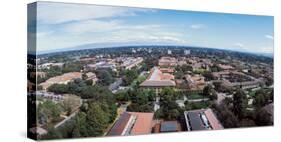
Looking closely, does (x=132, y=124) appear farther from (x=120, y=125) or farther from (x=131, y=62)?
(x=131, y=62)

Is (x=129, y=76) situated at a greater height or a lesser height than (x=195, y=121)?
greater

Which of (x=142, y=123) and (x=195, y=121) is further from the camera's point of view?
(x=195, y=121)

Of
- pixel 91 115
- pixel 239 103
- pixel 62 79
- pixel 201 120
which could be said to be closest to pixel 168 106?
pixel 201 120

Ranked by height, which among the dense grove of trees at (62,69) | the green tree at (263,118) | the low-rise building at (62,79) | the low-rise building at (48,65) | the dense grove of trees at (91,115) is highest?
the low-rise building at (48,65)

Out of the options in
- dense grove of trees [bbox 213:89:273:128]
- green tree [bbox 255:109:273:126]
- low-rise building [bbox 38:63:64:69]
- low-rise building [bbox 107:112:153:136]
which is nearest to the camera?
low-rise building [bbox 38:63:64:69]

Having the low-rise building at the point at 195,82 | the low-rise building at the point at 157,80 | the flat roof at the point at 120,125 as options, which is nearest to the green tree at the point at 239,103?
the low-rise building at the point at 195,82

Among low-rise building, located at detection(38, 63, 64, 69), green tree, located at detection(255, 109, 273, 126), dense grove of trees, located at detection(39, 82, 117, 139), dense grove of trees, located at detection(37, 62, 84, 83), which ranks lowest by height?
green tree, located at detection(255, 109, 273, 126)

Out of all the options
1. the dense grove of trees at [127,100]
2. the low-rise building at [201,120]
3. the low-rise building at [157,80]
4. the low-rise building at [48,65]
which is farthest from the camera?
the low-rise building at [201,120]

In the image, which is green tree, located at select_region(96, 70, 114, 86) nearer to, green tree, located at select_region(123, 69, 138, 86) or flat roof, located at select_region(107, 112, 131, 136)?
green tree, located at select_region(123, 69, 138, 86)

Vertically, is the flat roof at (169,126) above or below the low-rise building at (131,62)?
below

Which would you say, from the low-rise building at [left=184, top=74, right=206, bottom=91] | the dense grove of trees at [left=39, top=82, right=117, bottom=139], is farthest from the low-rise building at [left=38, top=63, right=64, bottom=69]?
the low-rise building at [left=184, top=74, right=206, bottom=91]

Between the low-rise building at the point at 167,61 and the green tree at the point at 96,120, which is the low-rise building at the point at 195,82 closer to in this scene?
the low-rise building at the point at 167,61
